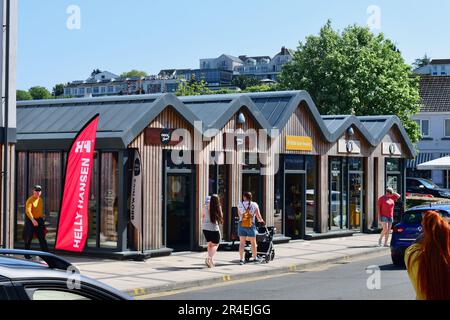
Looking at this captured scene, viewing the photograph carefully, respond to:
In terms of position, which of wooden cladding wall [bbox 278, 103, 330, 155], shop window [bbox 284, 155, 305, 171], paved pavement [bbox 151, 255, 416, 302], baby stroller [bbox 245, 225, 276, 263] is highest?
wooden cladding wall [bbox 278, 103, 330, 155]

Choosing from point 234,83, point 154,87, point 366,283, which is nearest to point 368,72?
point 366,283

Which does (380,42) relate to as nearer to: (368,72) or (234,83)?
(368,72)

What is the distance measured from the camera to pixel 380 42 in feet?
184

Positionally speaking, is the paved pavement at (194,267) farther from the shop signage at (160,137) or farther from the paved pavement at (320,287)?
the shop signage at (160,137)

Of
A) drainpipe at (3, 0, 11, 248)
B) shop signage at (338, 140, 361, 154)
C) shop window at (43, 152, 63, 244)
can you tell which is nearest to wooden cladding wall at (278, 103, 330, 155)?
shop signage at (338, 140, 361, 154)

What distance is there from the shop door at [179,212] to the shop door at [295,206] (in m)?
4.79

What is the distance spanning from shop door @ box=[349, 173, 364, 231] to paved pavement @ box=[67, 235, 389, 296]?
16.2 ft

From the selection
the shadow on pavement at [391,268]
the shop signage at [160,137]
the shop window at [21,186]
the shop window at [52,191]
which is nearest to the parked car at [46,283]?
the shadow on pavement at [391,268]

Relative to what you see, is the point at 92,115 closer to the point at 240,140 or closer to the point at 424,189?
the point at 240,140

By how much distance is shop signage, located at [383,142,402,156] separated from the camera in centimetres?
3175

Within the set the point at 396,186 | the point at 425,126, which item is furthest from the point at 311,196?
the point at 425,126

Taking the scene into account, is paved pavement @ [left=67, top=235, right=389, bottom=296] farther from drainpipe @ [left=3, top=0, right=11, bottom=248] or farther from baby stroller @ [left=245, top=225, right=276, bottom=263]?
drainpipe @ [left=3, top=0, right=11, bottom=248]

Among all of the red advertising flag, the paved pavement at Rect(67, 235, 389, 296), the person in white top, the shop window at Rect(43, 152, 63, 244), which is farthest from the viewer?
the shop window at Rect(43, 152, 63, 244)
